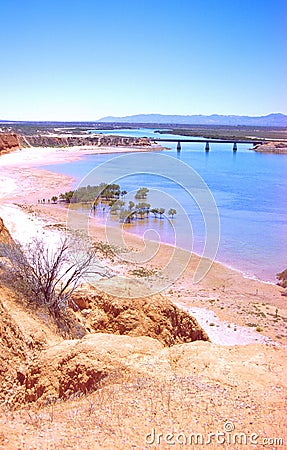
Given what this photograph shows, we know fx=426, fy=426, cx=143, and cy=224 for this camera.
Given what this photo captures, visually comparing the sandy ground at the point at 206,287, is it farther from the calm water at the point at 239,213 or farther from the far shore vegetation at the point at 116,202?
the far shore vegetation at the point at 116,202

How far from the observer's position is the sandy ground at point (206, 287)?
51.3 feet

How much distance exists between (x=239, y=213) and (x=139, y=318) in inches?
1257

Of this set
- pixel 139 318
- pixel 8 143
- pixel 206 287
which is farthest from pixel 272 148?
pixel 139 318

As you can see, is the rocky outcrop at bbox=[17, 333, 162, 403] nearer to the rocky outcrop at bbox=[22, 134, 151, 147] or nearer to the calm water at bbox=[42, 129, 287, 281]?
the calm water at bbox=[42, 129, 287, 281]

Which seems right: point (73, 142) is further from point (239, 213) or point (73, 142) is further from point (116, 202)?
point (239, 213)

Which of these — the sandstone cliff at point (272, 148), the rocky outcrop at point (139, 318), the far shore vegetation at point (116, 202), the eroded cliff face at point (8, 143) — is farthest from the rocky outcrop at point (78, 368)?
the sandstone cliff at point (272, 148)

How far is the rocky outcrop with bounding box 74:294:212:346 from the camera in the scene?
11.5 meters

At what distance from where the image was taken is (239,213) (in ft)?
138

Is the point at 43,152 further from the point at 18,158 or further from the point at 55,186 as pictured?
the point at 55,186

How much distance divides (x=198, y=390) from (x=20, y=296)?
213 inches

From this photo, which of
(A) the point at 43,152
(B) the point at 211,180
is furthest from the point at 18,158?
(B) the point at 211,180

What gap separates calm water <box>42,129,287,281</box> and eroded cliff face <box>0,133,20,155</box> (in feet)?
42.7

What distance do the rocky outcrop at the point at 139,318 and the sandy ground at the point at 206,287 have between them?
2949 mm

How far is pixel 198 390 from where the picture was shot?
21.3 feet
